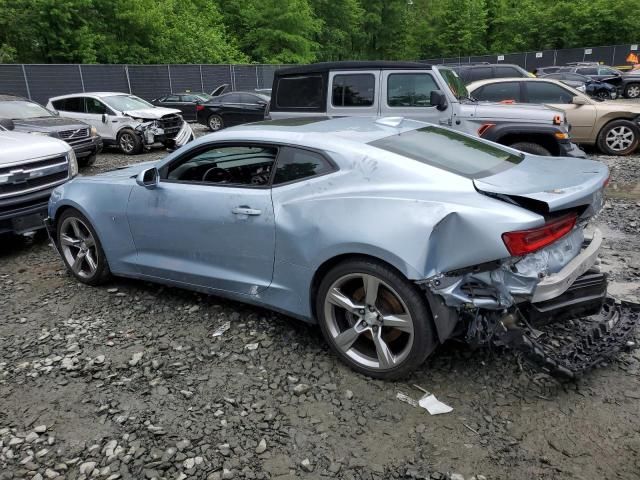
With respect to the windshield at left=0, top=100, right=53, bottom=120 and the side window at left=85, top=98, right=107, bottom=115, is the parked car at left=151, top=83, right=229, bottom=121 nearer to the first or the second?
the side window at left=85, top=98, right=107, bottom=115

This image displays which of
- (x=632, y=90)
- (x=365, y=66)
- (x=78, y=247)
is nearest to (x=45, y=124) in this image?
(x=365, y=66)

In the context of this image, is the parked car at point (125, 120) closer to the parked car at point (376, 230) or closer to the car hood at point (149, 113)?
the car hood at point (149, 113)

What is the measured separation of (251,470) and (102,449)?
0.83m

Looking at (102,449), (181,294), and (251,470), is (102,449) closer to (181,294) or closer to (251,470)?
(251,470)

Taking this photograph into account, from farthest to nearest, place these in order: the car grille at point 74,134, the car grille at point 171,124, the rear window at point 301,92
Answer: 1. the car grille at point 171,124
2. the car grille at point 74,134
3. the rear window at point 301,92

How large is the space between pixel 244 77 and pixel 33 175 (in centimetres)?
2544

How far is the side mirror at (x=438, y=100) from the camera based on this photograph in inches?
293

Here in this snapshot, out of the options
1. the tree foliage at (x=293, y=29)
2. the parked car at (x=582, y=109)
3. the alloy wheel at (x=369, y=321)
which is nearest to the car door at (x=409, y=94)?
the parked car at (x=582, y=109)

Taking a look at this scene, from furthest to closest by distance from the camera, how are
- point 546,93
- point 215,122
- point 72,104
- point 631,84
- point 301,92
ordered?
point 631,84, point 215,122, point 72,104, point 546,93, point 301,92

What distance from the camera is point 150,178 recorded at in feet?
13.2

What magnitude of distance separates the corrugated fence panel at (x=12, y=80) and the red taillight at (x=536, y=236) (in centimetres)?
2186

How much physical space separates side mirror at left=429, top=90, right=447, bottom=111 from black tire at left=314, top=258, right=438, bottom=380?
201 inches

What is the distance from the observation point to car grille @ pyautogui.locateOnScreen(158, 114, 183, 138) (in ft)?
43.0

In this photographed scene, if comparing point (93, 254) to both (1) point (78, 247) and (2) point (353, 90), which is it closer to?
(1) point (78, 247)
